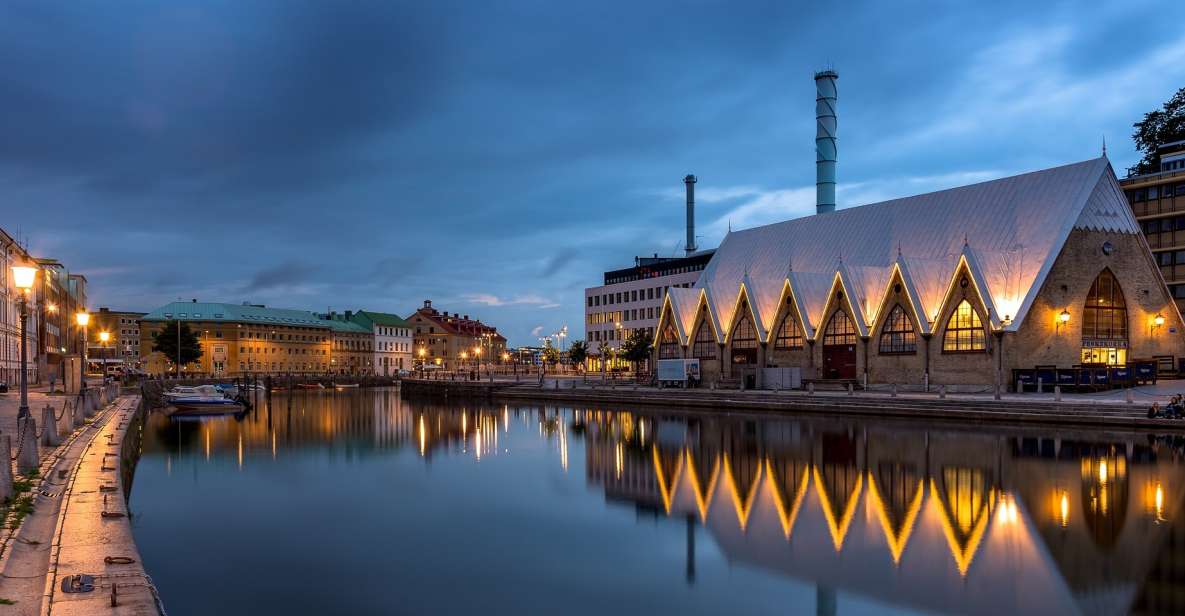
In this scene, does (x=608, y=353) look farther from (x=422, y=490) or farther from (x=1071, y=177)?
(x=422, y=490)

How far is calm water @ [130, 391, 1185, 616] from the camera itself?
1286 centimetres

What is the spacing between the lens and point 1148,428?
33.7 m

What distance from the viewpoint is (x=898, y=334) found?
56.5 m

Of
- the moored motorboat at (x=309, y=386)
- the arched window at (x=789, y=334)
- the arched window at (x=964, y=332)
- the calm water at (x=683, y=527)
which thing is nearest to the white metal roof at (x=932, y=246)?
the arched window at (x=789, y=334)

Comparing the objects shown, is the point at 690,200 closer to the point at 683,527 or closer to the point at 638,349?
the point at 638,349

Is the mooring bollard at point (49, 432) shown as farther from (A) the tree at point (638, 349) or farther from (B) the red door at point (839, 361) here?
(A) the tree at point (638, 349)

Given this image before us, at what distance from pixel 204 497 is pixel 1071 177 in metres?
52.1

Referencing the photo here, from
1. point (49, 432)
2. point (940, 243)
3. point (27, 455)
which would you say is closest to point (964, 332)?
point (940, 243)

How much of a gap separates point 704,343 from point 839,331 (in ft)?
45.9

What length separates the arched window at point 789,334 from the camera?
63656 mm

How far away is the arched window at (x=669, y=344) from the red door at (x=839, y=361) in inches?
635

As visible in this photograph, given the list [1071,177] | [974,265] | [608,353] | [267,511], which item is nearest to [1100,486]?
[267,511]

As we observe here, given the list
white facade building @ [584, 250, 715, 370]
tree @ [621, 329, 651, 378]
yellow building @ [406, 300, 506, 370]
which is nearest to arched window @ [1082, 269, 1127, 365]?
tree @ [621, 329, 651, 378]

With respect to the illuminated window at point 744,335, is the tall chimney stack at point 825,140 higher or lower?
higher
